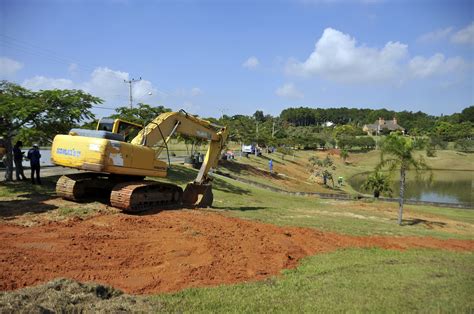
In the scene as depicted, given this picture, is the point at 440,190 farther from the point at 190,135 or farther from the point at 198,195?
the point at 190,135

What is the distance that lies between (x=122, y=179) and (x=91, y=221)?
10.7 ft

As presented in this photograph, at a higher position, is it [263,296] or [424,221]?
[263,296]

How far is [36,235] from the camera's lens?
10.8 meters

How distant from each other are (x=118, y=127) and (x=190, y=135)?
3449 mm

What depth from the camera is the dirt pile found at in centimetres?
586

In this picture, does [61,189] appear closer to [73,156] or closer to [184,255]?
[73,156]

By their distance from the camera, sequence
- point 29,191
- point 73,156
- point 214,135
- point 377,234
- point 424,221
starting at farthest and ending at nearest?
point 424,221, point 214,135, point 29,191, point 377,234, point 73,156

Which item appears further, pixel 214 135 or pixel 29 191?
pixel 214 135

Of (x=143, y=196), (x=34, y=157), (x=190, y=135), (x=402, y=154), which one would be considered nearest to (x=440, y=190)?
(x=402, y=154)

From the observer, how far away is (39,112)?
1894cm

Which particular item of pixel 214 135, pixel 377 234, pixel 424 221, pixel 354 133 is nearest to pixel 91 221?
pixel 214 135

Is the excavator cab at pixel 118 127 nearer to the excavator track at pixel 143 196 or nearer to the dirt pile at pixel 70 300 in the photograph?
the excavator track at pixel 143 196

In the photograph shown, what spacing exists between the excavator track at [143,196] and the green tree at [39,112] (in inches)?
246

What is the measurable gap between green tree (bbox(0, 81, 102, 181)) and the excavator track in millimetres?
6236
